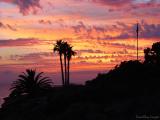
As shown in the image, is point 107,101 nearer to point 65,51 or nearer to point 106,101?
point 106,101

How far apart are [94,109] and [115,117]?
3558mm

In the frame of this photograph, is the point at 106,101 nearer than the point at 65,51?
Yes

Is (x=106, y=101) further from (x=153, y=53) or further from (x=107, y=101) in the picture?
(x=153, y=53)

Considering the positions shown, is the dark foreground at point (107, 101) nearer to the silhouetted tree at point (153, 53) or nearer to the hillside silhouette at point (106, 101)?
the hillside silhouette at point (106, 101)

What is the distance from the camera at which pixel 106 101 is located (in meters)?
49.6

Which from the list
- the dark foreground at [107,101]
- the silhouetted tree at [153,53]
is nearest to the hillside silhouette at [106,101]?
the dark foreground at [107,101]

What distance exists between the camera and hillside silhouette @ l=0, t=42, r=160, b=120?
42.8m

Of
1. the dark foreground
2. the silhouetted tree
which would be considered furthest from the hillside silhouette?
the silhouetted tree

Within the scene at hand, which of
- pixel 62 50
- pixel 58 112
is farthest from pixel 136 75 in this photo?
pixel 62 50

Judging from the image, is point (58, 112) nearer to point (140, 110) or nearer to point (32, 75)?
point (140, 110)

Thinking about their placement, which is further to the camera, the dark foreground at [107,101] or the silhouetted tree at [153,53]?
the silhouetted tree at [153,53]

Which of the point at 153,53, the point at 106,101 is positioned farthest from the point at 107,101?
the point at 153,53

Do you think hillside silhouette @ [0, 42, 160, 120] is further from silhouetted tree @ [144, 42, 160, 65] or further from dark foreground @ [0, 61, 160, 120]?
silhouetted tree @ [144, 42, 160, 65]

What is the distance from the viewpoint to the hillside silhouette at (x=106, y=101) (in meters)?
42.8
